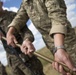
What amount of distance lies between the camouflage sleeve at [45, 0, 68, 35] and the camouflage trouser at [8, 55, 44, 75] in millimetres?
3877

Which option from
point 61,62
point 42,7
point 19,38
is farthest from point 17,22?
point 19,38

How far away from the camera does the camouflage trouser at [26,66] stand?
8.30 meters

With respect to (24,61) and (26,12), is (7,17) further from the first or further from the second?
(26,12)

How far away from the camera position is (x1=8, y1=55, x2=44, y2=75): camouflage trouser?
8.30 metres

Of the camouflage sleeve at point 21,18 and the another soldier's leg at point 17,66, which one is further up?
the camouflage sleeve at point 21,18

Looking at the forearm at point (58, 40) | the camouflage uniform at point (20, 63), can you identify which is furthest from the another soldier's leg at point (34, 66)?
the forearm at point (58, 40)

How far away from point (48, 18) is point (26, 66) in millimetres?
3699

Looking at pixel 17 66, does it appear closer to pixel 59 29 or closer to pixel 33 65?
pixel 33 65

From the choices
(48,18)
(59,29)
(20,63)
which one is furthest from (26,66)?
(59,29)

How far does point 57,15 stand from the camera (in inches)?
167

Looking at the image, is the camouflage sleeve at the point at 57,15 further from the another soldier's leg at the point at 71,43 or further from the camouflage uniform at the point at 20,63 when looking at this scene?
the camouflage uniform at the point at 20,63

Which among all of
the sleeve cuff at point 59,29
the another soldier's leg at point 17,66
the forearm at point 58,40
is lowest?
the another soldier's leg at point 17,66

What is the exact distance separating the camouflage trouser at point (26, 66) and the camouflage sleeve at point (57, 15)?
3.88m

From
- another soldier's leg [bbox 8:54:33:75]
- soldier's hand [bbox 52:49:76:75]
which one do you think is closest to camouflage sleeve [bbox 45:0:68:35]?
soldier's hand [bbox 52:49:76:75]
